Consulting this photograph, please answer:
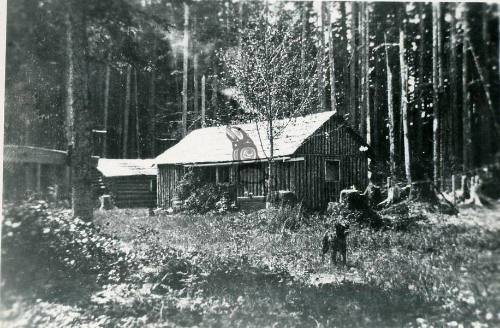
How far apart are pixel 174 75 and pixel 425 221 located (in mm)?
4495

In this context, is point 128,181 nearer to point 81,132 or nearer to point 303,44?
point 81,132

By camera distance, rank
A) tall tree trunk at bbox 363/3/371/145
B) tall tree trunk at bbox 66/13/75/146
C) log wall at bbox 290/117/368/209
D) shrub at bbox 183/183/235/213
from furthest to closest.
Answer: shrub at bbox 183/183/235/213, tall tree trunk at bbox 66/13/75/146, log wall at bbox 290/117/368/209, tall tree trunk at bbox 363/3/371/145

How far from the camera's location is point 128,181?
21.1 feet

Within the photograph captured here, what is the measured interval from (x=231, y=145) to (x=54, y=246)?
3058 mm

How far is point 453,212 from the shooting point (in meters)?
5.01

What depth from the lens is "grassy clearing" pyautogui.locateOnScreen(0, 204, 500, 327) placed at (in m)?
4.88

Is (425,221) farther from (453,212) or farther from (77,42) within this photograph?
(77,42)

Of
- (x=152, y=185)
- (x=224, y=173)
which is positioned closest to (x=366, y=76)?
(x=224, y=173)

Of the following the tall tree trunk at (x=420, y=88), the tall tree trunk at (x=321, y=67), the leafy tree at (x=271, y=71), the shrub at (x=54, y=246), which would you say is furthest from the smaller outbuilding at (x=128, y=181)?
the tall tree trunk at (x=420, y=88)

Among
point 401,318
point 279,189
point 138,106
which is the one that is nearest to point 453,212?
point 401,318

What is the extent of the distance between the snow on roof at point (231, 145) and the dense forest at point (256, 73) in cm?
15

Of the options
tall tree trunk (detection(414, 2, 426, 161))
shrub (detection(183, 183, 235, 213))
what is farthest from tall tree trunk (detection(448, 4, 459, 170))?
shrub (detection(183, 183, 235, 213))

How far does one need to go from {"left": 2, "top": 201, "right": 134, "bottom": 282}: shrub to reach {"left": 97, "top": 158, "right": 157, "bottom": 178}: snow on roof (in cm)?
92

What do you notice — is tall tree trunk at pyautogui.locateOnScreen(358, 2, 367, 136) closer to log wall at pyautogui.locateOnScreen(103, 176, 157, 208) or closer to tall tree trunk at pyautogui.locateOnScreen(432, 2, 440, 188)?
tall tree trunk at pyautogui.locateOnScreen(432, 2, 440, 188)
